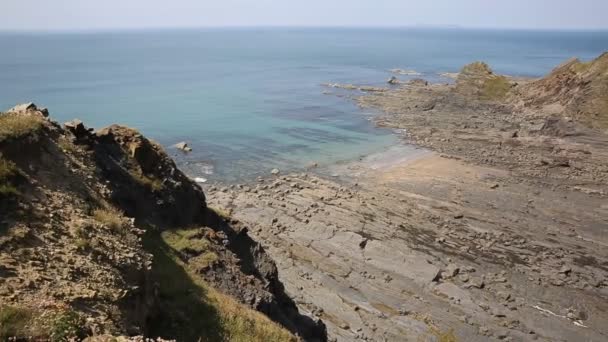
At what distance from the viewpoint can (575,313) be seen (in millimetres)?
28750

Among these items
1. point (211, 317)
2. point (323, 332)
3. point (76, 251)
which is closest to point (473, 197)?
point (323, 332)

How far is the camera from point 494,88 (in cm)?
10444

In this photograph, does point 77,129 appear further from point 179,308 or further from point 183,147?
point 183,147

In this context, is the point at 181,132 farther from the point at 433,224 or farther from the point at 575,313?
the point at 575,313

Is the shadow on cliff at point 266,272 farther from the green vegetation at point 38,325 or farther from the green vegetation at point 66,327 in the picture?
the green vegetation at point 38,325

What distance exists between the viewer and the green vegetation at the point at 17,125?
45.1ft

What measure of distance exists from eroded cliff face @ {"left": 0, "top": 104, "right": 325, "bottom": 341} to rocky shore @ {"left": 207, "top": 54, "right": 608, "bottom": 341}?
8.50 meters

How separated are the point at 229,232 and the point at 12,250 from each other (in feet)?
44.5

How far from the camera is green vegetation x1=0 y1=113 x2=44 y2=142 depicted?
541 inches

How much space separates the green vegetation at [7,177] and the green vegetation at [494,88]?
10408 centimetres

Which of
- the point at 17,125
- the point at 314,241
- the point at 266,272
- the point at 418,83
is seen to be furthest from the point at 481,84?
the point at 17,125

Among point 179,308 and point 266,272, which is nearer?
point 179,308

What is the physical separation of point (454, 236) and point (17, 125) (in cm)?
3362

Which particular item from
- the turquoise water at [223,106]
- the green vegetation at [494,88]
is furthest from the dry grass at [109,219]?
the green vegetation at [494,88]
